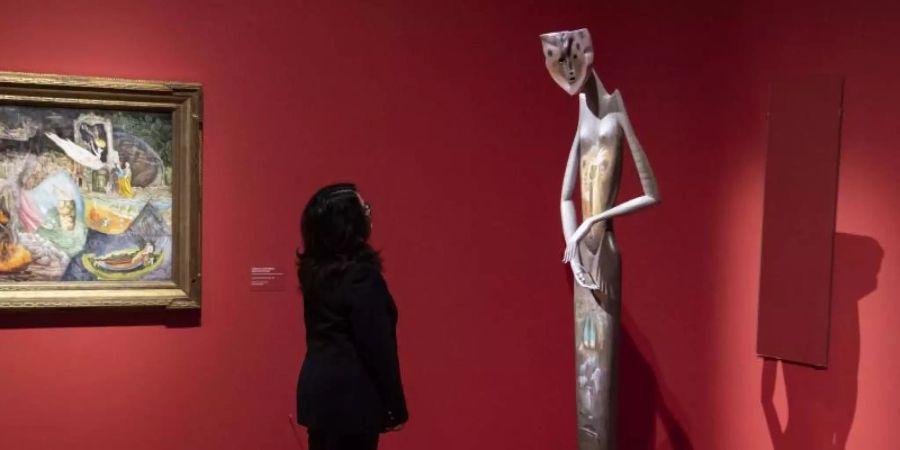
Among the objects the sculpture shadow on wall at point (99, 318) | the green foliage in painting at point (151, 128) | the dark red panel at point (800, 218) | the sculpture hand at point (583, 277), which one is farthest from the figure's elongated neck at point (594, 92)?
the sculpture shadow on wall at point (99, 318)

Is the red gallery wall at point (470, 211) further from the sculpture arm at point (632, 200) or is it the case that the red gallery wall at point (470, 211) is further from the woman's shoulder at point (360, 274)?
the woman's shoulder at point (360, 274)

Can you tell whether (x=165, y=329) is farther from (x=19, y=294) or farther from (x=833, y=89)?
(x=833, y=89)

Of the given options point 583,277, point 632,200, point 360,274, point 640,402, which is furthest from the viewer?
point 640,402

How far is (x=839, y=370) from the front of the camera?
3.37 m

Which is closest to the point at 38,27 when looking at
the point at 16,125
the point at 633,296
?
the point at 16,125

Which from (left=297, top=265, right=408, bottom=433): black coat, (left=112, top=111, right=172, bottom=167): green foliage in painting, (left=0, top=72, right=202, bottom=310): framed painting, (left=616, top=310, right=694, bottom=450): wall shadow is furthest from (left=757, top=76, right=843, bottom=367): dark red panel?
(left=112, top=111, right=172, bottom=167): green foliage in painting

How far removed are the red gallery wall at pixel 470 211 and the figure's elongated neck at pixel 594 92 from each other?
69 cm

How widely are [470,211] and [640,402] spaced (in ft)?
4.36

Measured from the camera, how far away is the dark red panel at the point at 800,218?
3350mm

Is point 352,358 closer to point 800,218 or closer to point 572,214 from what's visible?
point 572,214

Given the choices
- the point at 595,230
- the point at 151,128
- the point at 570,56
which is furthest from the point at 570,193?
the point at 151,128

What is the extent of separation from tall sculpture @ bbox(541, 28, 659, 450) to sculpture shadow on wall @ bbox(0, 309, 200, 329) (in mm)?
1612

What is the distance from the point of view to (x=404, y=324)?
3.76 metres

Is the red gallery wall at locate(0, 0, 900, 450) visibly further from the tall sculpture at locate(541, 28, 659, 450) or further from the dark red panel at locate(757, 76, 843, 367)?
the tall sculpture at locate(541, 28, 659, 450)
